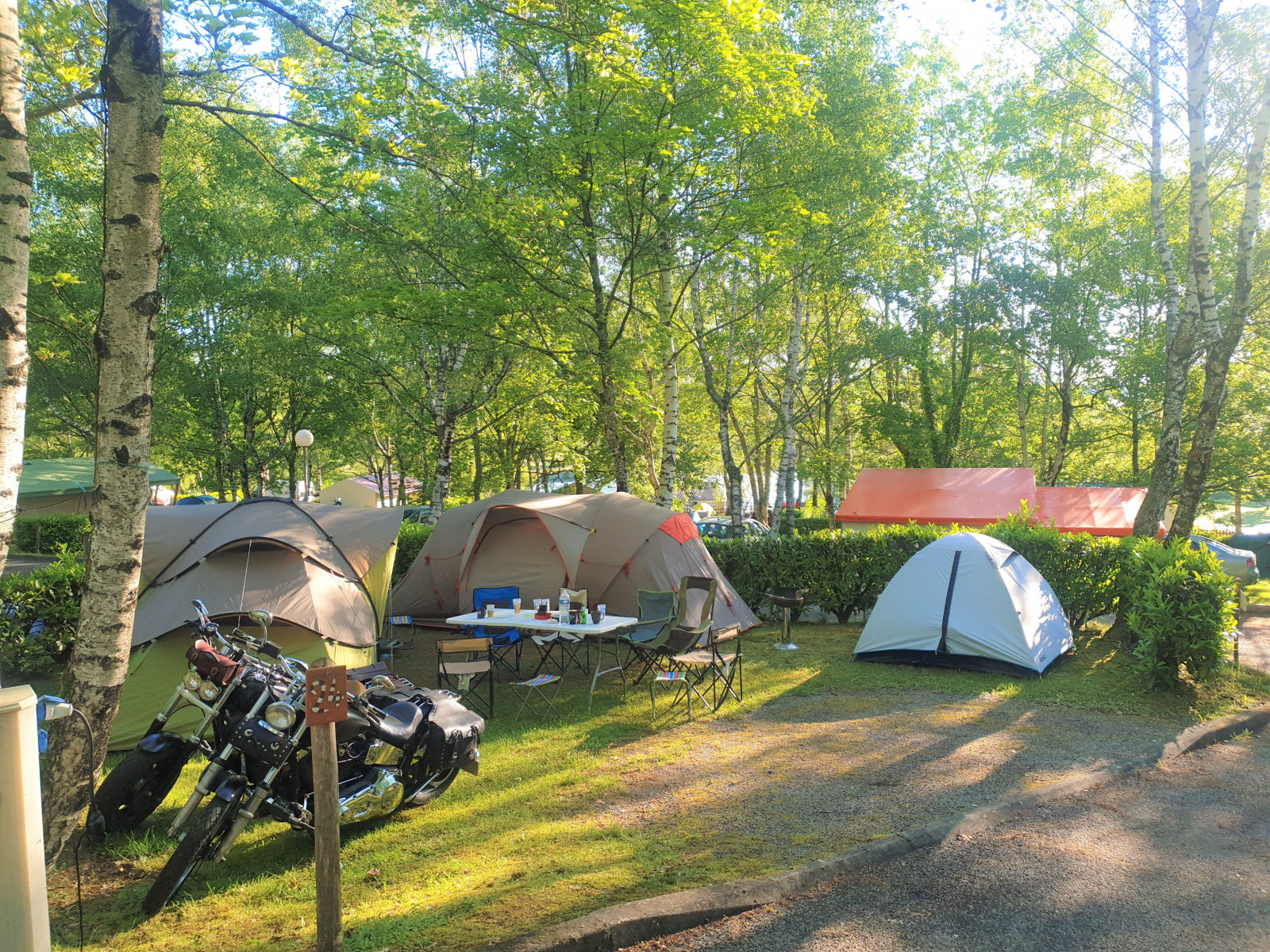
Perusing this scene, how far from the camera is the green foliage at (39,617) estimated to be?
8.17 metres

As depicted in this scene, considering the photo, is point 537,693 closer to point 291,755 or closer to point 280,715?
point 291,755

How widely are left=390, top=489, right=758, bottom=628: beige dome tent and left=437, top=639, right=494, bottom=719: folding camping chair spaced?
1.84 m

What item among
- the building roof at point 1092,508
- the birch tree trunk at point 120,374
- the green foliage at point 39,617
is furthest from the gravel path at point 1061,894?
the building roof at point 1092,508

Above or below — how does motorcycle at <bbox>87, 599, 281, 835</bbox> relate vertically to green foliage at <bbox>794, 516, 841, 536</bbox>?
above

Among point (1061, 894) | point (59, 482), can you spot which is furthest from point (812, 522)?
point (1061, 894)

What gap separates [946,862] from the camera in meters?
4.01

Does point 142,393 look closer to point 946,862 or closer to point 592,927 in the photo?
point 592,927

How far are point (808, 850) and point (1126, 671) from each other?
19.0 feet

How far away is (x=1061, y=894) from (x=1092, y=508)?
18.2 m

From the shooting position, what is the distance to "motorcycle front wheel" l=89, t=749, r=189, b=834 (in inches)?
165

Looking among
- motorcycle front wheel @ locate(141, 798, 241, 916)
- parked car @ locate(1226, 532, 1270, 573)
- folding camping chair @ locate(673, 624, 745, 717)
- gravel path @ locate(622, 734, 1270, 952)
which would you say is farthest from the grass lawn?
parked car @ locate(1226, 532, 1270, 573)

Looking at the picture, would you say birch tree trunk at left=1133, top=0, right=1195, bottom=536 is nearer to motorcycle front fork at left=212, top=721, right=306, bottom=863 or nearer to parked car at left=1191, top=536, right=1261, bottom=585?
parked car at left=1191, top=536, right=1261, bottom=585

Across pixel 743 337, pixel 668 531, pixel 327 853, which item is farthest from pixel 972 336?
pixel 327 853

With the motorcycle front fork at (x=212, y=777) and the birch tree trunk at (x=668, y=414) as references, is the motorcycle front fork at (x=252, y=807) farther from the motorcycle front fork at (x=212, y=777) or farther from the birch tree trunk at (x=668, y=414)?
the birch tree trunk at (x=668, y=414)
